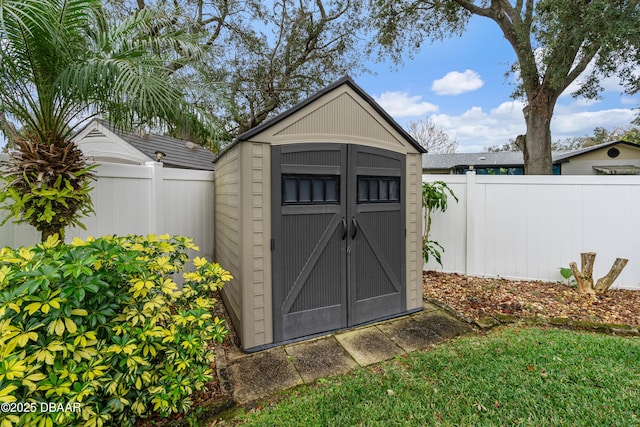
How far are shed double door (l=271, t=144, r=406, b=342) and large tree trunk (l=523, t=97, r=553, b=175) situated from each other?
6.18 meters

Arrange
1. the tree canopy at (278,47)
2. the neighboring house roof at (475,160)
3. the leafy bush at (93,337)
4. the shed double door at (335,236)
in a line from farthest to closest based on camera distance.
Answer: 1. the neighboring house roof at (475,160)
2. the tree canopy at (278,47)
3. the shed double door at (335,236)
4. the leafy bush at (93,337)

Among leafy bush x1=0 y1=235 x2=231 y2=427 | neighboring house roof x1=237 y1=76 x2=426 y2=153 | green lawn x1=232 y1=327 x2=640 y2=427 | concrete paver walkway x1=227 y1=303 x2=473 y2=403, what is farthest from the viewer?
neighboring house roof x1=237 y1=76 x2=426 y2=153

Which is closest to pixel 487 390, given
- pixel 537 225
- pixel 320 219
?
pixel 320 219

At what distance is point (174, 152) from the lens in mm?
7797

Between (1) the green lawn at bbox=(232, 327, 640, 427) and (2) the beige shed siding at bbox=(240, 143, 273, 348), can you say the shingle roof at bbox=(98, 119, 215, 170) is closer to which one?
(2) the beige shed siding at bbox=(240, 143, 273, 348)

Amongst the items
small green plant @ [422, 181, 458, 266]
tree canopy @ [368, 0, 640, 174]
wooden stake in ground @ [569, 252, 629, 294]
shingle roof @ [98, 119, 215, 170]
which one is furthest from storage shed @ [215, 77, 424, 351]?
tree canopy @ [368, 0, 640, 174]

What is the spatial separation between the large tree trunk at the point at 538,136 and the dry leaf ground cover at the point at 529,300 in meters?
4.41

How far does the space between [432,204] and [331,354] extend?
3.19 m

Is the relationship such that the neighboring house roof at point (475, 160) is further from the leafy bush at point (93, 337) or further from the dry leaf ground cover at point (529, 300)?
the leafy bush at point (93, 337)

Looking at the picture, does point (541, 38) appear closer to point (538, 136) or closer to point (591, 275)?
point (538, 136)

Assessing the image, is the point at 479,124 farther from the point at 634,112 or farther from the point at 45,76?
the point at 45,76

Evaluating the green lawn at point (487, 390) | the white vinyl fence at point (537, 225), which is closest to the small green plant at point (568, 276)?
the white vinyl fence at point (537, 225)

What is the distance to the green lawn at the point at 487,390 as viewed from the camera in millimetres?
2021

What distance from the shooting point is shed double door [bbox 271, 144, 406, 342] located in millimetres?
3041
